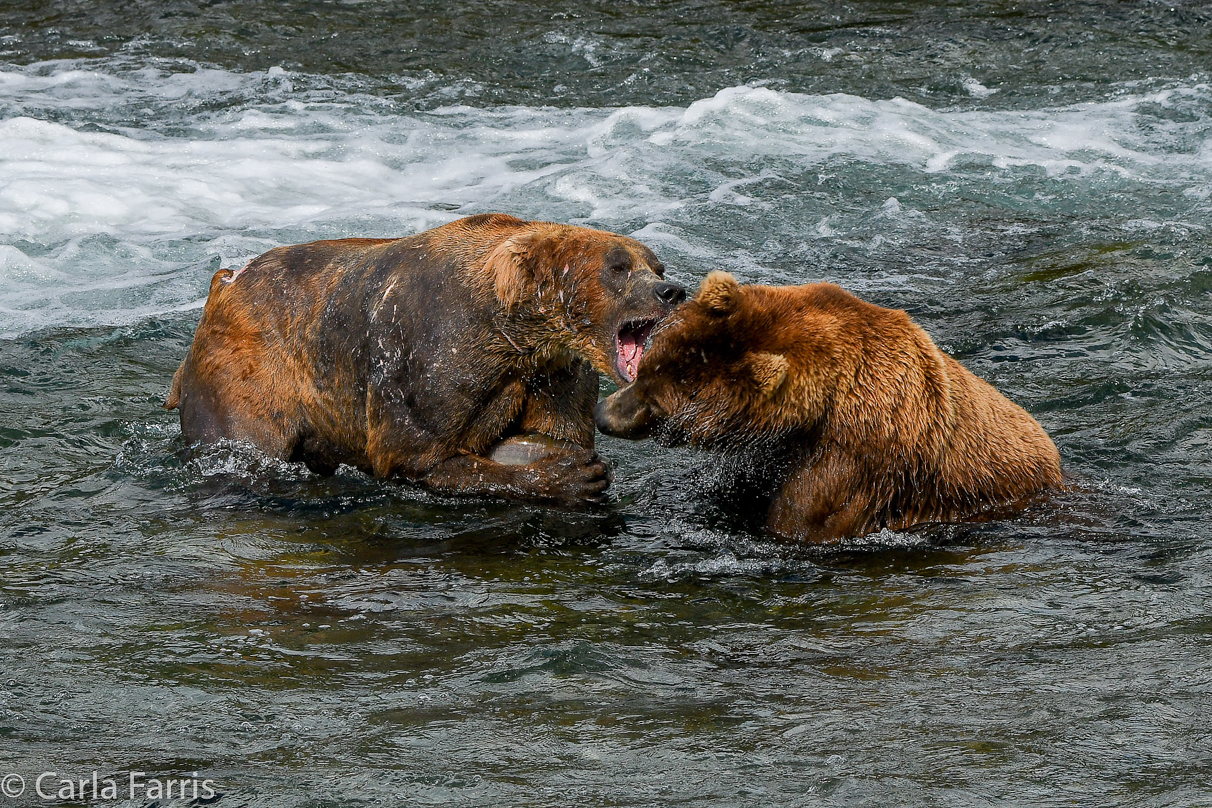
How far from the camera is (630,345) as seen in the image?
579cm

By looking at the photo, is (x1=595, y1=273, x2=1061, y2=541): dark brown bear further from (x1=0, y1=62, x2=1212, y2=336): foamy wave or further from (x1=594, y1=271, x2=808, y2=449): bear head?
(x1=0, y1=62, x2=1212, y2=336): foamy wave

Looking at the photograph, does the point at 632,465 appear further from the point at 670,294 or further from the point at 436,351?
the point at 670,294

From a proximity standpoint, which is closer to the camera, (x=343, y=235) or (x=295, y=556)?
(x=295, y=556)

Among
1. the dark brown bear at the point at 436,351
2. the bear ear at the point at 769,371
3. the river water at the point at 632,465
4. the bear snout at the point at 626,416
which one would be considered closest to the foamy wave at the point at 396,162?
the river water at the point at 632,465

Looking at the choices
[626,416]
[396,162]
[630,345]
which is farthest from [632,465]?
[396,162]

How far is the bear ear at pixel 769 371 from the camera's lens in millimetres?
5312

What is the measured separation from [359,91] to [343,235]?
437 cm

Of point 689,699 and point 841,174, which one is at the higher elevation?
point 841,174

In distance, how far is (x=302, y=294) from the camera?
6.62 meters

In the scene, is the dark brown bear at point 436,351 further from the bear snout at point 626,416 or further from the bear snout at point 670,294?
the bear snout at point 626,416

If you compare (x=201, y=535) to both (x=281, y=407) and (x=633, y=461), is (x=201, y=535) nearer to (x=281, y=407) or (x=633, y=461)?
(x=281, y=407)

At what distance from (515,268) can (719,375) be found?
1.06 metres

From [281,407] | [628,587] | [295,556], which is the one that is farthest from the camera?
[281,407]

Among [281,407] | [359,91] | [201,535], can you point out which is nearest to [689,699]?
[201,535]
